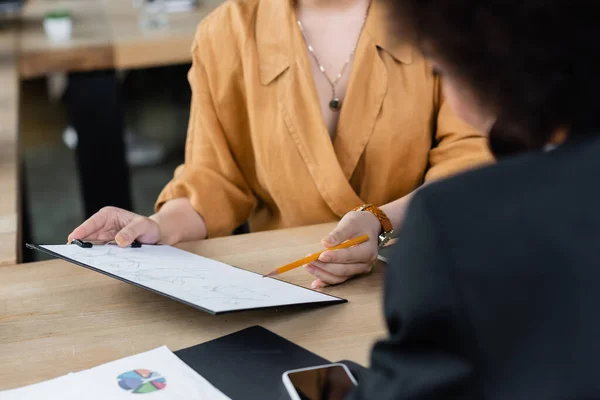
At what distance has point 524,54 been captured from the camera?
0.52 meters

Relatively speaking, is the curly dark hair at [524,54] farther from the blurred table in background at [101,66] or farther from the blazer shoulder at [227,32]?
the blurred table in background at [101,66]

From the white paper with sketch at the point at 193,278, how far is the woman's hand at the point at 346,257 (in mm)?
47

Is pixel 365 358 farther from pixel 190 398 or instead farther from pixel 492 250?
pixel 492 250

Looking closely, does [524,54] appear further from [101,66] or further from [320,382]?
[101,66]

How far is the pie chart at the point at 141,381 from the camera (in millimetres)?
848

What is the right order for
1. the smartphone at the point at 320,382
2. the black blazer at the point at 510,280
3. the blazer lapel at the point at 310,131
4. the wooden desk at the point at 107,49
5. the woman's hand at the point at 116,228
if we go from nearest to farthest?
the black blazer at the point at 510,280, the smartphone at the point at 320,382, the woman's hand at the point at 116,228, the blazer lapel at the point at 310,131, the wooden desk at the point at 107,49

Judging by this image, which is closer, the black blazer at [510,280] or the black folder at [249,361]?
the black blazer at [510,280]

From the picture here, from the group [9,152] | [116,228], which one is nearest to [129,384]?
[116,228]

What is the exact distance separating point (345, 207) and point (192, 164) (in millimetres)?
304

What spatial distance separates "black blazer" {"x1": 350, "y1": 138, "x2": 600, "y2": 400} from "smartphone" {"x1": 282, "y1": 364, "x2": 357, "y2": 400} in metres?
0.30

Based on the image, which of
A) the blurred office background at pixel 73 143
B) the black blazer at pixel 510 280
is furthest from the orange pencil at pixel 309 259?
the blurred office background at pixel 73 143

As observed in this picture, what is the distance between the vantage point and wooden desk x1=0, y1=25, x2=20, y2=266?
1.31m

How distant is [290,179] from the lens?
1.46m

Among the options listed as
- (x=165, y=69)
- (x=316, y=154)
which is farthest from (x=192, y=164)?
(x=165, y=69)
